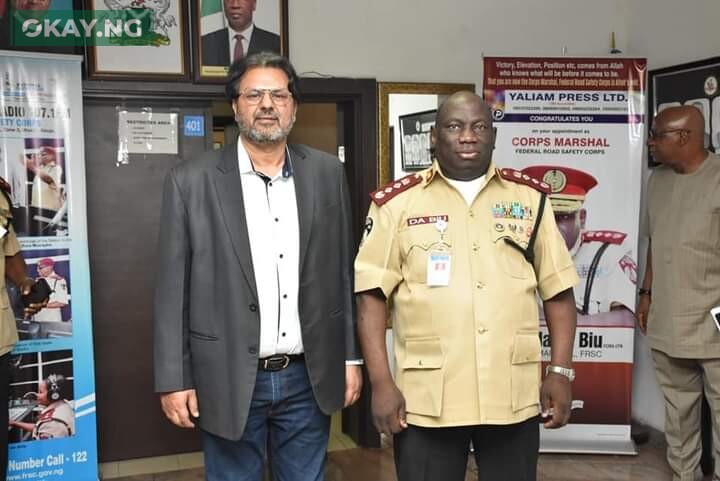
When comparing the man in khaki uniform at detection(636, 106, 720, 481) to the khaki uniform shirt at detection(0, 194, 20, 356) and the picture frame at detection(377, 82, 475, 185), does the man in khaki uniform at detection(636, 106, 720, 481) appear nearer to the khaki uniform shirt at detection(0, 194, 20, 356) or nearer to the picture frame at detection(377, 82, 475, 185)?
the picture frame at detection(377, 82, 475, 185)

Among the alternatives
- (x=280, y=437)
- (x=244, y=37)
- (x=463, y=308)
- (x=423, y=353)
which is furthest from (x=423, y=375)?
(x=244, y=37)

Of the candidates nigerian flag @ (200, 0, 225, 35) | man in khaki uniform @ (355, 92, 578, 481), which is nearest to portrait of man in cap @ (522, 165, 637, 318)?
man in khaki uniform @ (355, 92, 578, 481)

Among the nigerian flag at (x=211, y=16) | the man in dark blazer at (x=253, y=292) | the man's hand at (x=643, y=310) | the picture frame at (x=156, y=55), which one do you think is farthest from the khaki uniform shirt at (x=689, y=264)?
the picture frame at (x=156, y=55)

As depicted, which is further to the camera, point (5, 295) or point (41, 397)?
point (41, 397)

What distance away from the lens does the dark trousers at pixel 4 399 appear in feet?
8.49

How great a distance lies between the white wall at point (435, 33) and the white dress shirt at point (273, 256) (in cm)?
174

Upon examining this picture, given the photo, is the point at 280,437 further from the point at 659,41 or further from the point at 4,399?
the point at 659,41

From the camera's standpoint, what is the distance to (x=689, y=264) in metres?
2.78

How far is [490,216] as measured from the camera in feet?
5.55

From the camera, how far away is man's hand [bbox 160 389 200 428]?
5.55ft

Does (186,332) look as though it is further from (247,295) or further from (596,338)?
(596,338)

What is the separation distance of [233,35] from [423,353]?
2180 mm

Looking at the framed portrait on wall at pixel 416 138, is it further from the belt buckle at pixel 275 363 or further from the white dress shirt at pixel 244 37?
the belt buckle at pixel 275 363

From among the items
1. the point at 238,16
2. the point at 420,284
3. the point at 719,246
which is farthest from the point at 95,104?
the point at 719,246
